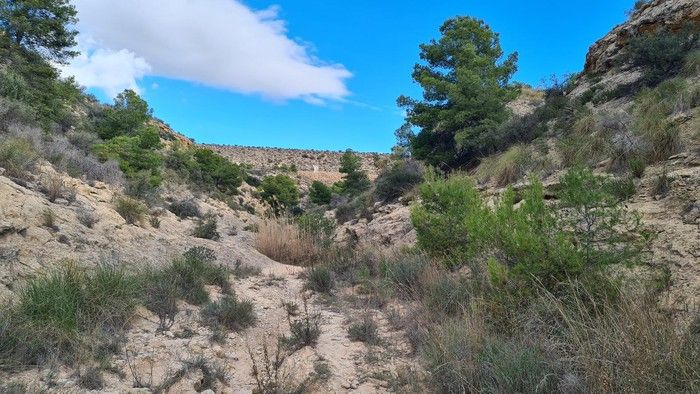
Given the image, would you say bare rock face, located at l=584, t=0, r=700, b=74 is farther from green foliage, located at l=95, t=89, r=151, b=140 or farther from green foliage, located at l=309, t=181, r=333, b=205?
green foliage, located at l=95, t=89, r=151, b=140

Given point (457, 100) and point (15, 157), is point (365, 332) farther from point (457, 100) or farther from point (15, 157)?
point (457, 100)

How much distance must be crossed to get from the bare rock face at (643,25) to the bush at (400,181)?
694 cm

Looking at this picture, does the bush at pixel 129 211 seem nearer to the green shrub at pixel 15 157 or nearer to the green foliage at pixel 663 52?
the green shrub at pixel 15 157

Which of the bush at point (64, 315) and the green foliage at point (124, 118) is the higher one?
the green foliage at point (124, 118)

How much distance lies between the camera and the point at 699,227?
445 centimetres

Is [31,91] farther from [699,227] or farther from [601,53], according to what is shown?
[601,53]

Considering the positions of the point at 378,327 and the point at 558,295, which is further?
the point at 378,327

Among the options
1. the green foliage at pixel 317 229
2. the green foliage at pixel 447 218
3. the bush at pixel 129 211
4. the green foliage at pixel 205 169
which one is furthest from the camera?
the green foliage at pixel 205 169

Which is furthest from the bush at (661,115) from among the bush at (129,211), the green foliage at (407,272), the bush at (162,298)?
the bush at (129,211)

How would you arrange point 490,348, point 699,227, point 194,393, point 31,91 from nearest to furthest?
1. point 490,348
2. point 194,393
3. point 699,227
4. point 31,91

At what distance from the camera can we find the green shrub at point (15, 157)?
7.45 metres

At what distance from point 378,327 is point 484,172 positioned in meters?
6.97

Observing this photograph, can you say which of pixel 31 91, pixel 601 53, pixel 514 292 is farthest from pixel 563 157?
pixel 31 91

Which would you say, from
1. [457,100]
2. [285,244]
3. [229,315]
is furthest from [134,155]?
[229,315]
